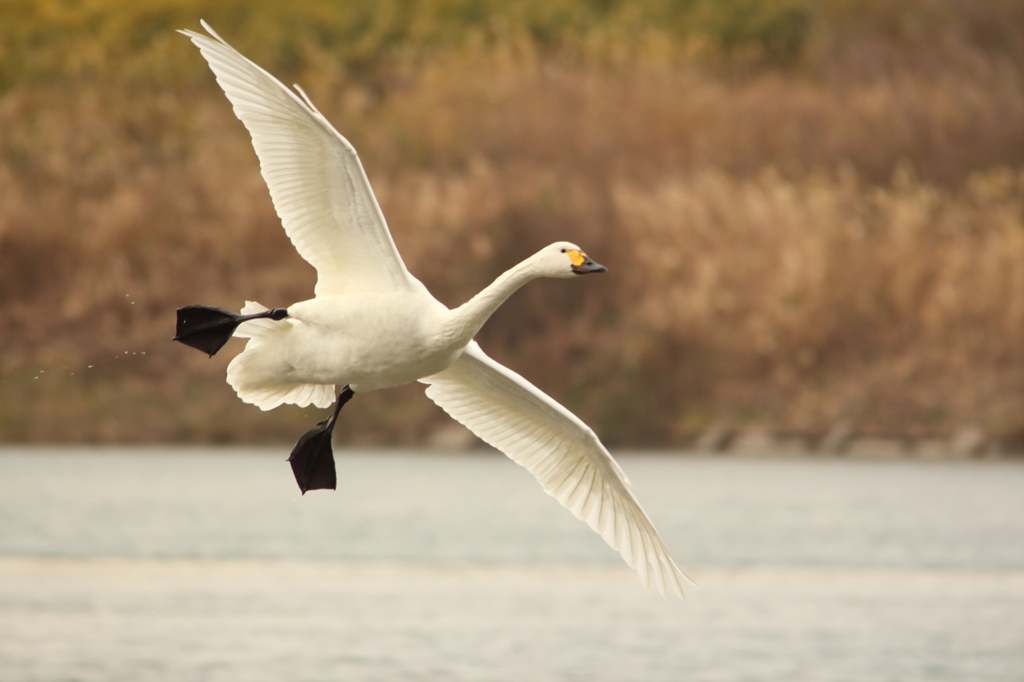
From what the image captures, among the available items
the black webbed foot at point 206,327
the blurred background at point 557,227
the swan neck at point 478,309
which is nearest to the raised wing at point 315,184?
the swan neck at point 478,309

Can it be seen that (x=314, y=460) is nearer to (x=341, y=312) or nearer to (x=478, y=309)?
(x=341, y=312)

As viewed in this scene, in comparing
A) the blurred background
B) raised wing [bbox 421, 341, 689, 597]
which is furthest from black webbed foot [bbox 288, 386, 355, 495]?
the blurred background

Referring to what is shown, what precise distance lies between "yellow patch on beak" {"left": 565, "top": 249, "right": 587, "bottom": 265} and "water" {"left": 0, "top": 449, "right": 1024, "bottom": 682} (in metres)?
6.64

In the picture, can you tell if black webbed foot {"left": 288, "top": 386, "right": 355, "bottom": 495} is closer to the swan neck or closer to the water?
the swan neck

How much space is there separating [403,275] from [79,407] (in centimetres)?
2102

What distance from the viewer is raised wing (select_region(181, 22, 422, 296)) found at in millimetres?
8547

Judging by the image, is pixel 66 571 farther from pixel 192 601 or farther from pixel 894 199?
pixel 894 199

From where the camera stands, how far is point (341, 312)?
28.4 ft

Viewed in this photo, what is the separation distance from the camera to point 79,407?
28672 mm

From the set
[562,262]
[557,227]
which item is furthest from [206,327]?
[557,227]

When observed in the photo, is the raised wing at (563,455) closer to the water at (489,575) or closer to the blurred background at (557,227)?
the water at (489,575)

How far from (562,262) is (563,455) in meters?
1.62

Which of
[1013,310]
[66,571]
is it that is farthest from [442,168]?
[66,571]

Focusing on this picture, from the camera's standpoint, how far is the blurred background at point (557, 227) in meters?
27.6
